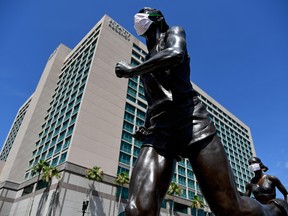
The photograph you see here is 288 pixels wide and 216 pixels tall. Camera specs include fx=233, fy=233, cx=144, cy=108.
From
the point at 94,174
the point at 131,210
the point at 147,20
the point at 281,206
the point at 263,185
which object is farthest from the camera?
the point at 94,174

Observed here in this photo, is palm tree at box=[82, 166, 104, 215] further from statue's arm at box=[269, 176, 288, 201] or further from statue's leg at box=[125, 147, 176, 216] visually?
statue's leg at box=[125, 147, 176, 216]

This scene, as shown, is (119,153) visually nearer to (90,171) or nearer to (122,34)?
(90,171)

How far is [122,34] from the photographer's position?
6706 centimetres

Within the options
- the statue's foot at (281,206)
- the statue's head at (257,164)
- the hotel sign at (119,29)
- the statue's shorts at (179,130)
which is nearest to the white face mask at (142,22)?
the statue's shorts at (179,130)

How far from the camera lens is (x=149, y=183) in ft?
5.80

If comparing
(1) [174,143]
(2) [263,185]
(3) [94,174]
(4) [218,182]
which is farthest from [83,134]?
(4) [218,182]

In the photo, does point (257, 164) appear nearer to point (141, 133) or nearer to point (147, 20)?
point (141, 133)

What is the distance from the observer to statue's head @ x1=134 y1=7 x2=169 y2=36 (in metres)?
2.41

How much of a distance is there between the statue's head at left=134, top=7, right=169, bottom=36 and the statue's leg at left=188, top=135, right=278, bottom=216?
1.30m

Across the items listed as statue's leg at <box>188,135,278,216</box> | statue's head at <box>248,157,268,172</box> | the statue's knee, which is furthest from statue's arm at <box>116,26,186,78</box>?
statue's head at <box>248,157,268,172</box>

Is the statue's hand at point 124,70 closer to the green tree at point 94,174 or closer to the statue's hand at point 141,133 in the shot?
the statue's hand at point 141,133

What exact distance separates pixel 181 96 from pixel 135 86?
62946 mm

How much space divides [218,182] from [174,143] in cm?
47

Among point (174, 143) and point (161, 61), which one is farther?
point (174, 143)
